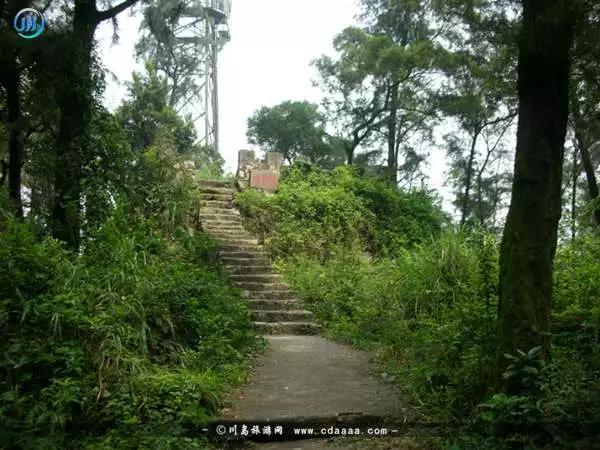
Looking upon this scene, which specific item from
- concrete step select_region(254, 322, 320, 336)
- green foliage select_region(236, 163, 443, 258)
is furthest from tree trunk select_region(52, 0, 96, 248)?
green foliage select_region(236, 163, 443, 258)

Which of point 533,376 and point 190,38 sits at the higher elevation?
point 190,38

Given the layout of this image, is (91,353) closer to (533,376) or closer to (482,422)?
(482,422)

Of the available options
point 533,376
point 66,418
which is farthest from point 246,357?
point 533,376

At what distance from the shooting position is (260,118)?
3206cm

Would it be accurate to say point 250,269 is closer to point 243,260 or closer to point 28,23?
point 243,260

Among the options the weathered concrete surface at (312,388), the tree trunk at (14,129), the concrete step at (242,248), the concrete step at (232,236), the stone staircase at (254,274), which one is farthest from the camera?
the concrete step at (232,236)

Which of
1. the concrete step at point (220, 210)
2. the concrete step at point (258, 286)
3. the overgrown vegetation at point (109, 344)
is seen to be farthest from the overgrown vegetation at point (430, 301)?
the overgrown vegetation at point (109, 344)

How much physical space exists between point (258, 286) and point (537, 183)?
6144 mm

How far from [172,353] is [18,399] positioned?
5.29 feet

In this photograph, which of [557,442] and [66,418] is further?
[66,418]

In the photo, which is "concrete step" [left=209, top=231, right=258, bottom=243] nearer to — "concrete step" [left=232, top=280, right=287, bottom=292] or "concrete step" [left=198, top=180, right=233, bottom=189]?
"concrete step" [left=232, top=280, right=287, bottom=292]

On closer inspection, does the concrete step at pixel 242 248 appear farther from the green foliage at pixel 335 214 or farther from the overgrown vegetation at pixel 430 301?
the green foliage at pixel 335 214

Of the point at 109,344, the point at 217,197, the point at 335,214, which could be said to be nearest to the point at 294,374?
the point at 109,344

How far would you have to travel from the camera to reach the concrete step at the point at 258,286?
8.70 meters
